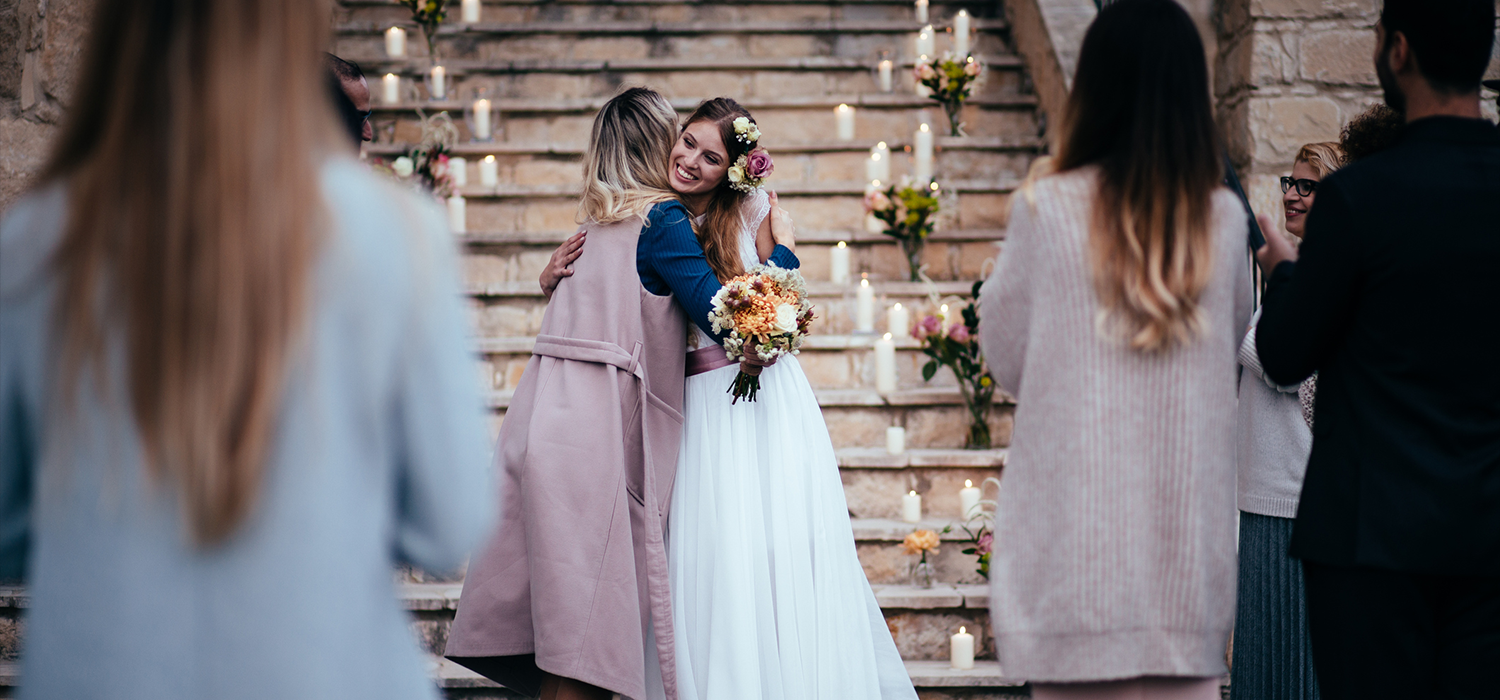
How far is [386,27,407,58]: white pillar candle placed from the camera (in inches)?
225

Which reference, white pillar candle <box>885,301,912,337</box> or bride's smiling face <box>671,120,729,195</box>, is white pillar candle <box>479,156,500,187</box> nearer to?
white pillar candle <box>885,301,912,337</box>

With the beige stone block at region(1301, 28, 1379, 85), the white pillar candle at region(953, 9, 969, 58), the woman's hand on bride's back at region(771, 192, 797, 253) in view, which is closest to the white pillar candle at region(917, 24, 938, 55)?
the white pillar candle at region(953, 9, 969, 58)

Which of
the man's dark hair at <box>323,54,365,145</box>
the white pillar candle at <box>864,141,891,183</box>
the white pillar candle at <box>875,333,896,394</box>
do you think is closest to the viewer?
the man's dark hair at <box>323,54,365,145</box>

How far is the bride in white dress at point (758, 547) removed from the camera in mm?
2480

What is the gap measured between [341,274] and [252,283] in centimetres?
8

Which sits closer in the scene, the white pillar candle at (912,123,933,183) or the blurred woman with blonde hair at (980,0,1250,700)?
the blurred woman with blonde hair at (980,0,1250,700)

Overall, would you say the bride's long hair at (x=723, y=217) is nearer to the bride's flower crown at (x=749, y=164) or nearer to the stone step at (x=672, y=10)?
the bride's flower crown at (x=749, y=164)

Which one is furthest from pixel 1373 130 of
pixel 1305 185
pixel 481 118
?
pixel 481 118

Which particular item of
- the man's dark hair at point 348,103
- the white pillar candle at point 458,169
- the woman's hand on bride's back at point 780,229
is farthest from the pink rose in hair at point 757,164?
the white pillar candle at point 458,169

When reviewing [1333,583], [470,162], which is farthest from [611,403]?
[470,162]

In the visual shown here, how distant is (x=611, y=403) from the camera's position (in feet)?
7.90

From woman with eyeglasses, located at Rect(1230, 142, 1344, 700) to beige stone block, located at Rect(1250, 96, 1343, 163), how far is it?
178 cm

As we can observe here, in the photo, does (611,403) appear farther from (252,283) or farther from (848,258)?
(848,258)

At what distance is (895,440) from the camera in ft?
12.6
